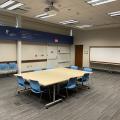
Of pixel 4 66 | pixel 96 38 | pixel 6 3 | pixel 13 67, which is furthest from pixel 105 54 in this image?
pixel 6 3

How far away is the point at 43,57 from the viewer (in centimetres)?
957

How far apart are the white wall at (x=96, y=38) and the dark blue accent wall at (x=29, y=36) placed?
1104mm

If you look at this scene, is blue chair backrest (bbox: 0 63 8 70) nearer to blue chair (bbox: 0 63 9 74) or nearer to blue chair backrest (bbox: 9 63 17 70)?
blue chair (bbox: 0 63 9 74)

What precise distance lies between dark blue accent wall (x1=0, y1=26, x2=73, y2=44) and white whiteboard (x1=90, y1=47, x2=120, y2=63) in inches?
96.8

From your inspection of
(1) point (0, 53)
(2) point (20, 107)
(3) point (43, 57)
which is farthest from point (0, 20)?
(2) point (20, 107)

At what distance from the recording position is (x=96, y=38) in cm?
1019

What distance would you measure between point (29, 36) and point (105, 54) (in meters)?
5.61

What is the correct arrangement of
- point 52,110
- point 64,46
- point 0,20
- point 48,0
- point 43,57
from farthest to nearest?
point 64,46
point 43,57
point 0,20
point 48,0
point 52,110

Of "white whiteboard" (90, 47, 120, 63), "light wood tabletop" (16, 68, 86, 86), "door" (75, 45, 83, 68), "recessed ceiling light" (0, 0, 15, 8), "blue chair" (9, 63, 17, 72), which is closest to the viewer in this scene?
"light wood tabletop" (16, 68, 86, 86)

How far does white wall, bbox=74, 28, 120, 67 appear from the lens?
927 centimetres

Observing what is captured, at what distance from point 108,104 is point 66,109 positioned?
1.34 meters

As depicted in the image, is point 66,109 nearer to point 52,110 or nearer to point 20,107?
point 52,110

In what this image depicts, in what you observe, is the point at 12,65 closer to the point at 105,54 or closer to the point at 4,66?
the point at 4,66

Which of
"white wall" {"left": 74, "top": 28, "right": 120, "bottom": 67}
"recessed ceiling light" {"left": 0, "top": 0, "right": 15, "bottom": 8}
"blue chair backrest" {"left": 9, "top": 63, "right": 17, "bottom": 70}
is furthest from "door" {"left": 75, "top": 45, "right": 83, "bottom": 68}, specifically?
"recessed ceiling light" {"left": 0, "top": 0, "right": 15, "bottom": 8}
